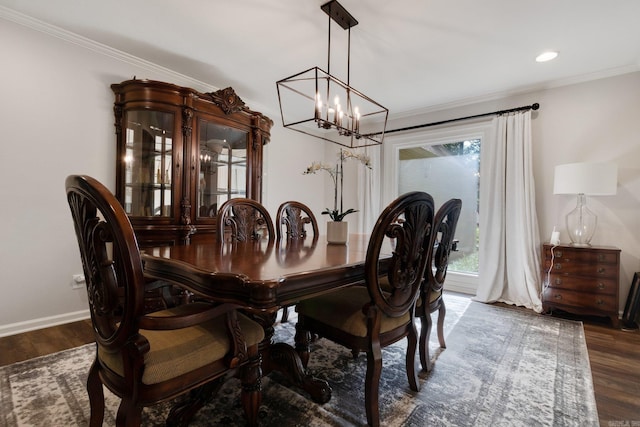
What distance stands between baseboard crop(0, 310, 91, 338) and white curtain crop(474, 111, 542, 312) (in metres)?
4.01

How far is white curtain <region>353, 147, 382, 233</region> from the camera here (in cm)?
435

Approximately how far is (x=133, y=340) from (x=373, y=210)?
3.76m

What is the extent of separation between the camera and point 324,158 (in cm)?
513

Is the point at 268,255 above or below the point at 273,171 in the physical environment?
below

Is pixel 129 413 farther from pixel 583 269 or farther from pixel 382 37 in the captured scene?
pixel 583 269

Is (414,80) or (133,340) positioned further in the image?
(414,80)

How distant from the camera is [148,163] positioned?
2.67m

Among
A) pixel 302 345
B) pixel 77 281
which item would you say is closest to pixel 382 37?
pixel 302 345

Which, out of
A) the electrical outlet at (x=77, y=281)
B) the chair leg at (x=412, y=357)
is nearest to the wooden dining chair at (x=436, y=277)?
the chair leg at (x=412, y=357)

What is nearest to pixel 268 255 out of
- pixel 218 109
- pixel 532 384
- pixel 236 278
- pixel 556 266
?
pixel 236 278

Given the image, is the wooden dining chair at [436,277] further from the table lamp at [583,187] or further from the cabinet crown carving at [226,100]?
the cabinet crown carving at [226,100]

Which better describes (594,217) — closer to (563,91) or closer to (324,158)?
(563,91)

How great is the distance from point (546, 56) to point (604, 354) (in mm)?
2464

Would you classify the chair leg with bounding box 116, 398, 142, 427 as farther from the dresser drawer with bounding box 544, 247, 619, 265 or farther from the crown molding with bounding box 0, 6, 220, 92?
the dresser drawer with bounding box 544, 247, 619, 265
